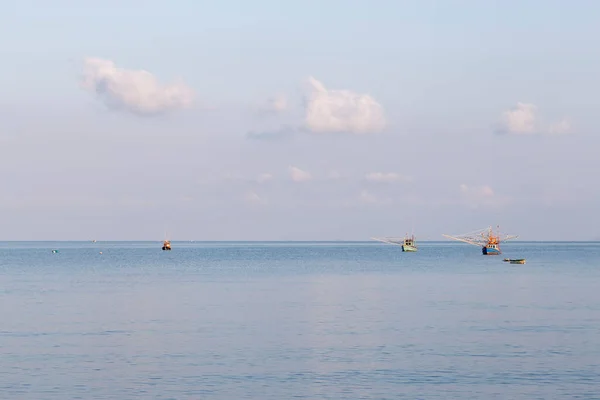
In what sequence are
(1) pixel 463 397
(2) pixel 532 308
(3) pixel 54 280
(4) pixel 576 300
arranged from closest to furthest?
1. (1) pixel 463 397
2. (2) pixel 532 308
3. (4) pixel 576 300
4. (3) pixel 54 280

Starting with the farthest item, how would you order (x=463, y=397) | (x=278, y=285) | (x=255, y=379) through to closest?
(x=278, y=285) → (x=255, y=379) → (x=463, y=397)

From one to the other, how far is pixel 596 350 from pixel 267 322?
2707 centimetres

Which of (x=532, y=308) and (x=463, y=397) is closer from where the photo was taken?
(x=463, y=397)

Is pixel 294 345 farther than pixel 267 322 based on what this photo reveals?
No

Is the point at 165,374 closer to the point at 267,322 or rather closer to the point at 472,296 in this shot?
the point at 267,322

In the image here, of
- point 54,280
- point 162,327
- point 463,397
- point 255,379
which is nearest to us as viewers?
point 463,397

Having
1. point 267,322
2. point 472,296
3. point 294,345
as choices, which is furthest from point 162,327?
point 472,296

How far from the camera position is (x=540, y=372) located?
5075 centimetres

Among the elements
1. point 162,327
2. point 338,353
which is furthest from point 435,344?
point 162,327

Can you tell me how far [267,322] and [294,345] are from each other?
1446 centimetres

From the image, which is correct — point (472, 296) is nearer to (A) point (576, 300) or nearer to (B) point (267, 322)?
(A) point (576, 300)

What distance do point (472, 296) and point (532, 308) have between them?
52.9 ft

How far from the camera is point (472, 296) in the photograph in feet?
346

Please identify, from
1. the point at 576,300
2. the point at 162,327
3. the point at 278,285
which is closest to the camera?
the point at 162,327
